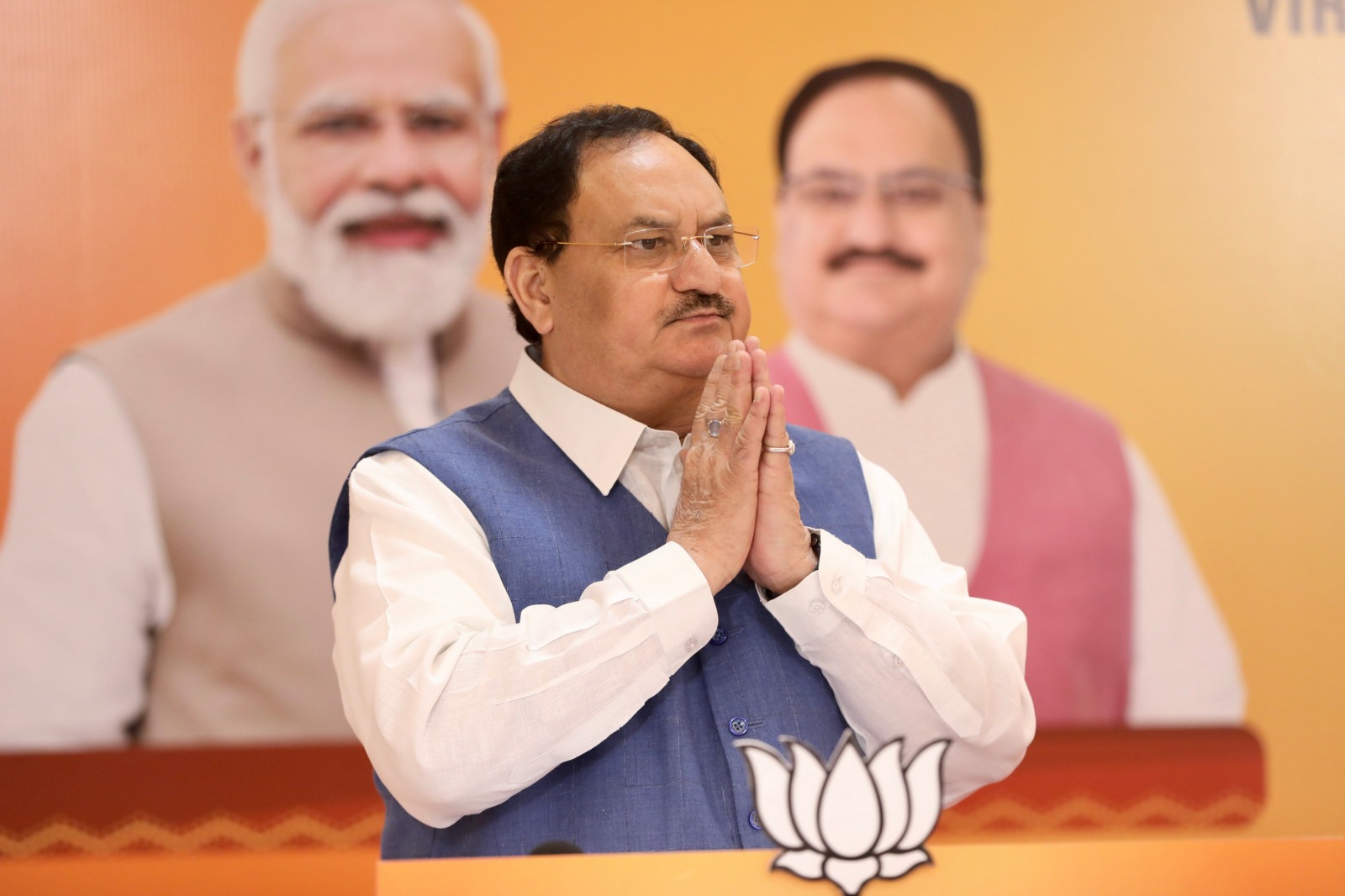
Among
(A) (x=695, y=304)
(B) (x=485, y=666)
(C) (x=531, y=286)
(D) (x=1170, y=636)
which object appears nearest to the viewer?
(B) (x=485, y=666)

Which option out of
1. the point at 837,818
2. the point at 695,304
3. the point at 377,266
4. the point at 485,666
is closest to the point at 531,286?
the point at 695,304

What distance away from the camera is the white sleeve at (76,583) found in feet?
9.68

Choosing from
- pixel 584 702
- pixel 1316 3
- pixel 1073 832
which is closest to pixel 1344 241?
pixel 1316 3

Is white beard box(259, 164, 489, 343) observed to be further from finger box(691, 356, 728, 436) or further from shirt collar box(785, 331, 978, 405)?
finger box(691, 356, 728, 436)

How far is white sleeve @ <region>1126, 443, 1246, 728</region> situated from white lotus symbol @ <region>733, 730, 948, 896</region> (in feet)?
7.41

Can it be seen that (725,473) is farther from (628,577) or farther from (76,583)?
(76,583)

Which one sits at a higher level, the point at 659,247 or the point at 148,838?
the point at 659,247

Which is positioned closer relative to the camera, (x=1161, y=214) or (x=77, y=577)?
(x=77, y=577)

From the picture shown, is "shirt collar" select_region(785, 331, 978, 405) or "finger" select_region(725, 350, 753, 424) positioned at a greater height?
"shirt collar" select_region(785, 331, 978, 405)

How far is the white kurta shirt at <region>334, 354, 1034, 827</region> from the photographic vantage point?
4.34 ft

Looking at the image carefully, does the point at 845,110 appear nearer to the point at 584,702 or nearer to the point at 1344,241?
the point at 1344,241

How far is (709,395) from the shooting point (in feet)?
4.96

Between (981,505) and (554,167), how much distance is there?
1.85m

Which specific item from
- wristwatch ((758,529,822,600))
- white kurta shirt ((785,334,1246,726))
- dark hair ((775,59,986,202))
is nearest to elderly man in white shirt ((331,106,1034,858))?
wristwatch ((758,529,822,600))
